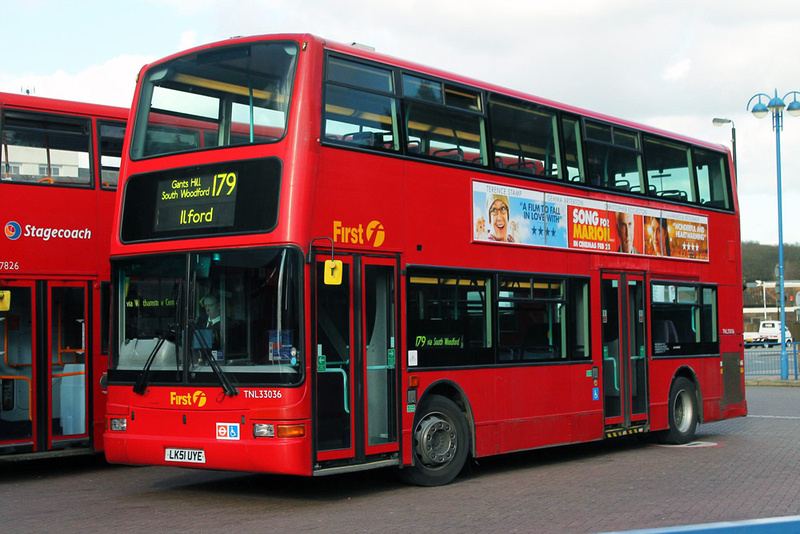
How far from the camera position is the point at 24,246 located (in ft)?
41.2

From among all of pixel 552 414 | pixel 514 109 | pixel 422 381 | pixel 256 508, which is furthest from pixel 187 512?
pixel 514 109

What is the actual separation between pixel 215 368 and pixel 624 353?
23.2ft

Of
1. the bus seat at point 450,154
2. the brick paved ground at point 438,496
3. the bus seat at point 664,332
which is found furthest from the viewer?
the bus seat at point 664,332

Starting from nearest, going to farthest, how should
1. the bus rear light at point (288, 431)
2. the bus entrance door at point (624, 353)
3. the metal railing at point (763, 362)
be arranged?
the bus rear light at point (288, 431), the bus entrance door at point (624, 353), the metal railing at point (763, 362)

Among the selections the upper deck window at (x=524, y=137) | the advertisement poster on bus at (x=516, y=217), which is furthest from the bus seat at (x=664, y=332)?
the upper deck window at (x=524, y=137)

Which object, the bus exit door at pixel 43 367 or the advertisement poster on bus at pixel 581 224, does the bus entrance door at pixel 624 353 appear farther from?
the bus exit door at pixel 43 367

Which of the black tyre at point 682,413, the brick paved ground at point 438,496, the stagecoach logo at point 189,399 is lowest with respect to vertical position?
the brick paved ground at point 438,496

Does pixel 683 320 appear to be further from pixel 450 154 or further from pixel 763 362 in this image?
pixel 763 362

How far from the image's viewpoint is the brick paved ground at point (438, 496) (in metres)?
9.09

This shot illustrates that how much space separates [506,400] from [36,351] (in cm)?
582

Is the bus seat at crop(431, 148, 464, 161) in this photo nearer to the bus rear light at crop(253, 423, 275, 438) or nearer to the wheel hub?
the wheel hub

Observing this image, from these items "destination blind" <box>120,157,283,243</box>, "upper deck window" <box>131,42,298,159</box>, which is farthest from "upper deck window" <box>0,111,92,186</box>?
"destination blind" <box>120,157,283,243</box>

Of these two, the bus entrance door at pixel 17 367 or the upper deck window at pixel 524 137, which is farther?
the upper deck window at pixel 524 137

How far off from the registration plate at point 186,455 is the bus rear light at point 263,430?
2.12 feet
